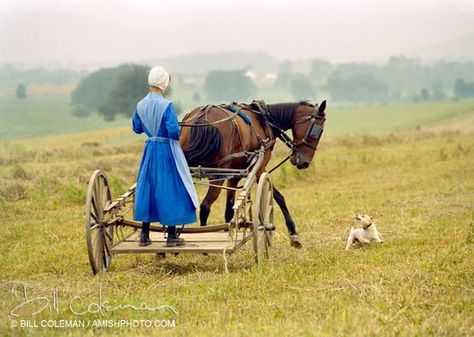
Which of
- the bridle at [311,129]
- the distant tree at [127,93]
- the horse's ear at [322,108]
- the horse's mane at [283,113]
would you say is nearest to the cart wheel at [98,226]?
the horse's mane at [283,113]

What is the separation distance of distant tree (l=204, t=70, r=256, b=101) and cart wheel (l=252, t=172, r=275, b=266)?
287 feet

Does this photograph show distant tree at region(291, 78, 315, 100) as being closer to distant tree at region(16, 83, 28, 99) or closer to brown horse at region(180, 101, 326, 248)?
distant tree at region(16, 83, 28, 99)

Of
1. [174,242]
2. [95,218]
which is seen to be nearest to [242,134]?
[174,242]

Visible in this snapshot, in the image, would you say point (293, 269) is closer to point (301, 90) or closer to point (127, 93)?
point (127, 93)

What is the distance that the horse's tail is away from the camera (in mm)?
9039

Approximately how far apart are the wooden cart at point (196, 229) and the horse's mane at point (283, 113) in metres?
1.20

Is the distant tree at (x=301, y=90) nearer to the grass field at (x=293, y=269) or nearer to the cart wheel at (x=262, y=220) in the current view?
the grass field at (x=293, y=269)

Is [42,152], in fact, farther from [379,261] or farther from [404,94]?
[404,94]

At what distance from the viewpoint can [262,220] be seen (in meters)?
8.79

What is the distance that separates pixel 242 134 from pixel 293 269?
83.8 inches

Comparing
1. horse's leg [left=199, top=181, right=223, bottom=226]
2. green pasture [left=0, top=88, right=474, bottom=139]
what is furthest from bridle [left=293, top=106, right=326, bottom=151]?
green pasture [left=0, top=88, right=474, bottom=139]

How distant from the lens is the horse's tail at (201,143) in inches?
356

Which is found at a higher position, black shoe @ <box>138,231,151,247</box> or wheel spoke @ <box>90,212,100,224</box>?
wheel spoke @ <box>90,212,100,224</box>

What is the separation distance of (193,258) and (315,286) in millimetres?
2442
